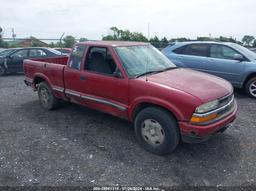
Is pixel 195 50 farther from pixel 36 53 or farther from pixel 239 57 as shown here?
pixel 36 53

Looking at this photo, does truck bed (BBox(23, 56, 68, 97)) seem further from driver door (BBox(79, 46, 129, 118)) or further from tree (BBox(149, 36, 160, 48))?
tree (BBox(149, 36, 160, 48))

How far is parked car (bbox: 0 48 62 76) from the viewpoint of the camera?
11.3 m

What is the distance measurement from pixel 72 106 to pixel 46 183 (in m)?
3.21

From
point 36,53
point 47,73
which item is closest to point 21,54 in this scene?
point 36,53

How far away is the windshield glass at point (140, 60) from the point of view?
156 inches

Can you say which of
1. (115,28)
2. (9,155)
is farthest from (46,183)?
(115,28)

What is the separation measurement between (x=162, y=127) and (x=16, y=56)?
33.6 feet

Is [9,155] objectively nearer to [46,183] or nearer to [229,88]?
[46,183]

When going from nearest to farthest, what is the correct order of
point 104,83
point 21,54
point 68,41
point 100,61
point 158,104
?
point 158,104 < point 104,83 < point 100,61 < point 21,54 < point 68,41

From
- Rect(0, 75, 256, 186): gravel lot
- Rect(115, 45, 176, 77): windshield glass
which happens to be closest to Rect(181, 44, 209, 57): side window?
Rect(0, 75, 256, 186): gravel lot

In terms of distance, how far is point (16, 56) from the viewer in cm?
1142

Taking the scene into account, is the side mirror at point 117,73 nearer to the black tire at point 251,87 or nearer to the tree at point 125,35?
the black tire at point 251,87

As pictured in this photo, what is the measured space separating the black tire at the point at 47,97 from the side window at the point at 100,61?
160cm

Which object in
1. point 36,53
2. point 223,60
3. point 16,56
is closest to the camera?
point 223,60
